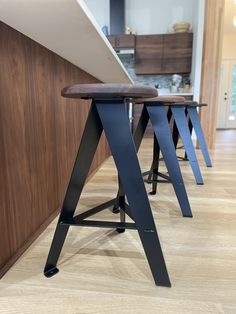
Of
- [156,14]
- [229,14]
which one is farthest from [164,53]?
[229,14]

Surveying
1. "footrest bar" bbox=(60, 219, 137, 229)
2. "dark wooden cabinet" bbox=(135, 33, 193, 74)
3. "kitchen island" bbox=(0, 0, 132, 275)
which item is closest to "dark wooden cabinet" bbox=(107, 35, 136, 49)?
"dark wooden cabinet" bbox=(135, 33, 193, 74)

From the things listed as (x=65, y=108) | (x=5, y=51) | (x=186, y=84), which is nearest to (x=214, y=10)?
(x=186, y=84)

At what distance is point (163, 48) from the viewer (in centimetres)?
445

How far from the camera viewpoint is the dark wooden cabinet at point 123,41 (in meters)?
4.45

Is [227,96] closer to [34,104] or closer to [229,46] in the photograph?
[229,46]

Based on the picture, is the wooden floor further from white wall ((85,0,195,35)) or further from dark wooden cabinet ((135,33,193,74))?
white wall ((85,0,195,35))

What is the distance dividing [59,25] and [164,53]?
4.00 meters

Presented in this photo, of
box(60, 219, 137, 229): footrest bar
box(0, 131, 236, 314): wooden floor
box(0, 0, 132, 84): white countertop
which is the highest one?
box(0, 0, 132, 84): white countertop

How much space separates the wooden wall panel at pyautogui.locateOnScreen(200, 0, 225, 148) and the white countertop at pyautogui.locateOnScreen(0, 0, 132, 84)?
7.77ft

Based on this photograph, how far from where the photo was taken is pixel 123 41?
14.7 feet

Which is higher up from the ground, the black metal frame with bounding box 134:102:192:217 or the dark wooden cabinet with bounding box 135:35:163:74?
the dark wooden cabinet with bounding box 135:35:163:74

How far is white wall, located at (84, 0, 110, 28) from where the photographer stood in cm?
490

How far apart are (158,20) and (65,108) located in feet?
14.2

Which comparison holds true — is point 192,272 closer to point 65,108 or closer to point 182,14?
point 65,108
